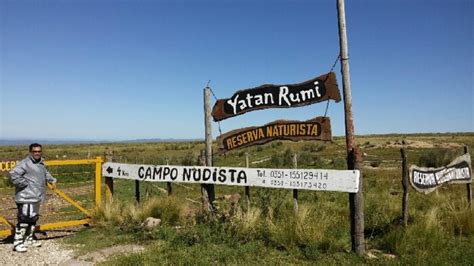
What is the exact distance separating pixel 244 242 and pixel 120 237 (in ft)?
8.38

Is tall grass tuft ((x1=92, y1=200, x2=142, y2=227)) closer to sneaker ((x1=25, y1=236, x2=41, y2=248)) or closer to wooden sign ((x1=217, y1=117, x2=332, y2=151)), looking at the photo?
sneaker ((x1=25, y1=236, x2=41, y2=248))

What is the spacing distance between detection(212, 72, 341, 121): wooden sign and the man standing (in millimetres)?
3734

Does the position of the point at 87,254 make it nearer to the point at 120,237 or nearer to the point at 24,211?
the point at 120,237

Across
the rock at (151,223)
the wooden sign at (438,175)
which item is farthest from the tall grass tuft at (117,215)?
the wooden sign at (438,175)

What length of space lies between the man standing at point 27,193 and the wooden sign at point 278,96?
3.73 meters

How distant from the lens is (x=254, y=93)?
27.5ft

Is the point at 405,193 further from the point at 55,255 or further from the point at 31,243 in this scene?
the point at 31,243

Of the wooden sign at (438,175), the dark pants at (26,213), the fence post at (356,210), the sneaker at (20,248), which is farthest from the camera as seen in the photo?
the wooden sign at (438,175)

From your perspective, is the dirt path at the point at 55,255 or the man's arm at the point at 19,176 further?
the man's arm at the point at 19,176

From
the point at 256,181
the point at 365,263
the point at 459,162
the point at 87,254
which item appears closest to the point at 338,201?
the point at 459,162

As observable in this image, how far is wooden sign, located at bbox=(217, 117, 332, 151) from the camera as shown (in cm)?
763

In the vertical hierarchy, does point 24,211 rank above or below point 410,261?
above

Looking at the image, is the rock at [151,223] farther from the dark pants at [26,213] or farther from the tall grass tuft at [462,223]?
the tall grass tuft at [462,223]

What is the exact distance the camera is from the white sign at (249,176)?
6768 millimetres
